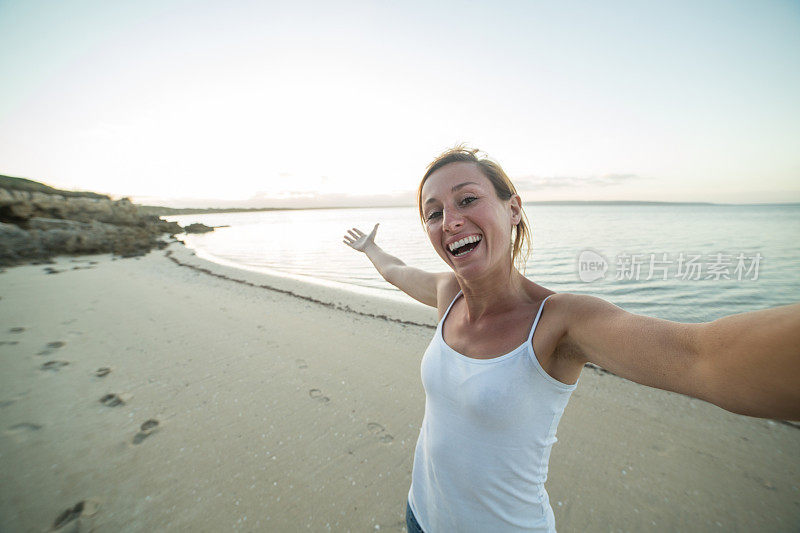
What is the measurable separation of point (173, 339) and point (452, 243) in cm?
596

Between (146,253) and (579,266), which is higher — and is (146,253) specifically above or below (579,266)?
above

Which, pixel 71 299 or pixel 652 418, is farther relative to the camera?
pixel 71 299

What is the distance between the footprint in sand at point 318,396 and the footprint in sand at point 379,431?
0.74m

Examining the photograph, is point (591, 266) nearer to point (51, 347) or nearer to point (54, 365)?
point (54, 365)

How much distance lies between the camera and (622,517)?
2480mm

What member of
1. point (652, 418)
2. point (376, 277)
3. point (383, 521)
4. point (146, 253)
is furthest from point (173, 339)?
point (146, 253)

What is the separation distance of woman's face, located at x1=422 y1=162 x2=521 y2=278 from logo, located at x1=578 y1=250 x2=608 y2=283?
40.2 ft

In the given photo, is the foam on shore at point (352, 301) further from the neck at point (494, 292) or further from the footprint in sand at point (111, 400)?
the neck at point (494, 292)

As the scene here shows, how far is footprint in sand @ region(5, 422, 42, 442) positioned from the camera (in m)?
3.04

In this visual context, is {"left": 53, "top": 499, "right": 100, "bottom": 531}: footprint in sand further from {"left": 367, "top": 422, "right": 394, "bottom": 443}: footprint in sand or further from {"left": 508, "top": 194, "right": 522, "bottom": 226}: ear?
{"left": 508, "top": 194, "right": 522, "bottom": 226}: ear

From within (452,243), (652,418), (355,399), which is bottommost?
(652,418)

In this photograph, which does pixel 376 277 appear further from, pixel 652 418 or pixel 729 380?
pixel 729 380

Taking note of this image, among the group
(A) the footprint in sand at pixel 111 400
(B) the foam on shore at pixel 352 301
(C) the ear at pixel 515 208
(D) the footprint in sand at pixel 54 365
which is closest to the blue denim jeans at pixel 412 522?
(C) the ear at pixel 515 208

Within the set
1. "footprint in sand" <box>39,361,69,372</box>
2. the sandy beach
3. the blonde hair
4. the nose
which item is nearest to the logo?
the sandy beach
